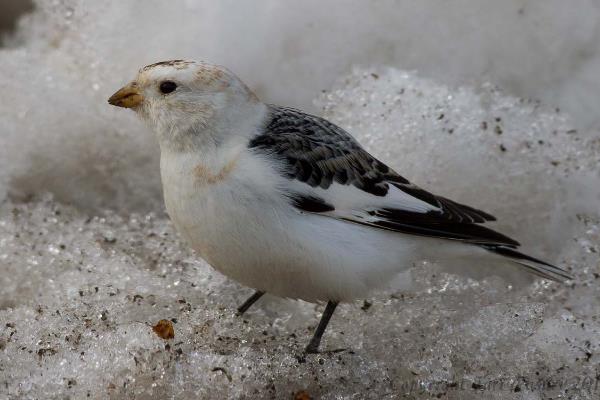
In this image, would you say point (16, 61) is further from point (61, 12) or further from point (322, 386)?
point (322, 386)

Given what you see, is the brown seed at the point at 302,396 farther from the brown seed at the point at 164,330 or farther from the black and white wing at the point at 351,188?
the black and white wing at the point at 351,188

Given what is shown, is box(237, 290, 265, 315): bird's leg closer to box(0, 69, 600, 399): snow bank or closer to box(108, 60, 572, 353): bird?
box(0, 69, 600, 399): snow bank

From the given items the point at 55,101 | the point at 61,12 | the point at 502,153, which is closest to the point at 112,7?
the point at 61,12

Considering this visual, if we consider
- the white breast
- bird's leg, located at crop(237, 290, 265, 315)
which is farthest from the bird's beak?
bird's leg, located at crop(237, 290, 265, 315)

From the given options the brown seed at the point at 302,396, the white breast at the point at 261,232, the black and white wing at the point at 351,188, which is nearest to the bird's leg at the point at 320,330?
the white breast at the point at 261,232

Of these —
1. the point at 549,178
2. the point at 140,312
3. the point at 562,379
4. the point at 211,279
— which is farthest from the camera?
the point at 549,178
